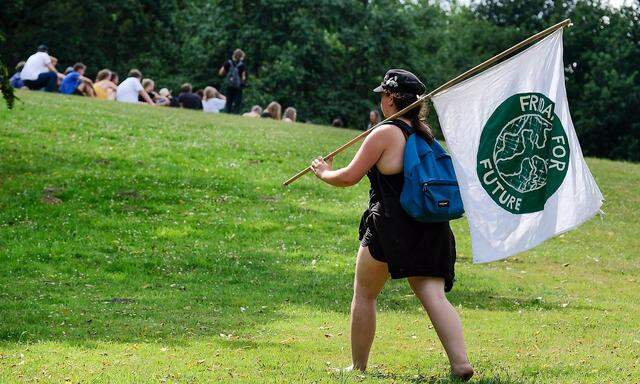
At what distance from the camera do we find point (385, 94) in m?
7.36

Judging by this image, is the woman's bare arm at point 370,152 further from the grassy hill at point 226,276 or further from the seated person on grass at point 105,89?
the seated person on grass at point 105,89

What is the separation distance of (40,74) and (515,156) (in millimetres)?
24292

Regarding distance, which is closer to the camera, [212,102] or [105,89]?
[105,89]

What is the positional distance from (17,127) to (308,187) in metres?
5.92

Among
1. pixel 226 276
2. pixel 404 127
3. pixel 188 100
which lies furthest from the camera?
pixel 188 100

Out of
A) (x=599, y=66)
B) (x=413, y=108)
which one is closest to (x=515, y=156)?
(x=413, y=108)

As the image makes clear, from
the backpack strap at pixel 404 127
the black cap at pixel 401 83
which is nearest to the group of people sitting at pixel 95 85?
the black cap at pixel 401 83

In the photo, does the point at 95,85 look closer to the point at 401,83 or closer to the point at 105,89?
the point at 105,89

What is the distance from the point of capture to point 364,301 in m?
7.51

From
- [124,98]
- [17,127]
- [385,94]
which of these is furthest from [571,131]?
[124,98]

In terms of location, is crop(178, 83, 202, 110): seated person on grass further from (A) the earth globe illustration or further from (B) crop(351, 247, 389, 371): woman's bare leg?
(B) crop(351, 247, 389, 371): woman's bare leg

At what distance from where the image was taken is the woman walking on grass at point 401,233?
7.12 m

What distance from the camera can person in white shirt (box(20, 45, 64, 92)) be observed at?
98.8 ft

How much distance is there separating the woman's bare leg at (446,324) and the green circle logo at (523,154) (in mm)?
899
